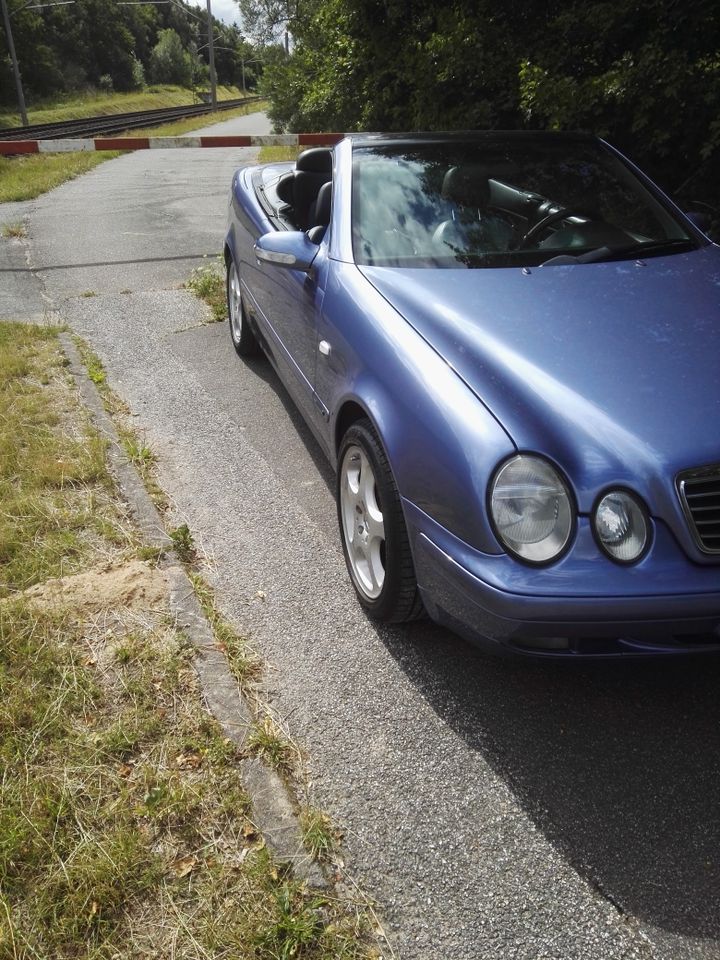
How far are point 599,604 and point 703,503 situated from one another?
0.38 meters

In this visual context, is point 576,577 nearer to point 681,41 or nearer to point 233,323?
point 233,323

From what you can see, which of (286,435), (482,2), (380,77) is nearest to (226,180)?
(380,77)

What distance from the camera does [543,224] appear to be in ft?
11.6

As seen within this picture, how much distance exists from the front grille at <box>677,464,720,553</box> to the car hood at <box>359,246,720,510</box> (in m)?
0.04

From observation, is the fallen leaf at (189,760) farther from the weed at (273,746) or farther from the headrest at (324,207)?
the headrest at (324,207)

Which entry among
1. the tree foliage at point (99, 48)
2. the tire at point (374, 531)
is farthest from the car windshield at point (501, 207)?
the tree foliage at point (99, 48)

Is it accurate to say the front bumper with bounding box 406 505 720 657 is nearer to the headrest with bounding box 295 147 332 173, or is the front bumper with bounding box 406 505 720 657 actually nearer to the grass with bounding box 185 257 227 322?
the headrest with bounding box 295 147 332 173

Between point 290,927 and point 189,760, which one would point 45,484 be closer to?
point 189,760

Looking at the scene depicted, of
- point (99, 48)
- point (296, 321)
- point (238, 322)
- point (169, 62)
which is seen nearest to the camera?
point (296, 321)

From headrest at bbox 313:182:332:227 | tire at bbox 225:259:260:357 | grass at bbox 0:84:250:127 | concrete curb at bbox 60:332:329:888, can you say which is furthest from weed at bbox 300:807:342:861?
grass at bbox 0:84:250:127

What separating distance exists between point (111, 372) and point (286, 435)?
5.33ft

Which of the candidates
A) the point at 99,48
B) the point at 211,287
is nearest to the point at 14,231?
the point at 211,287

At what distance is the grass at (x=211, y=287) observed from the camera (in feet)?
22.5

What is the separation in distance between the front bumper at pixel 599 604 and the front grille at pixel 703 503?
0.07 m
